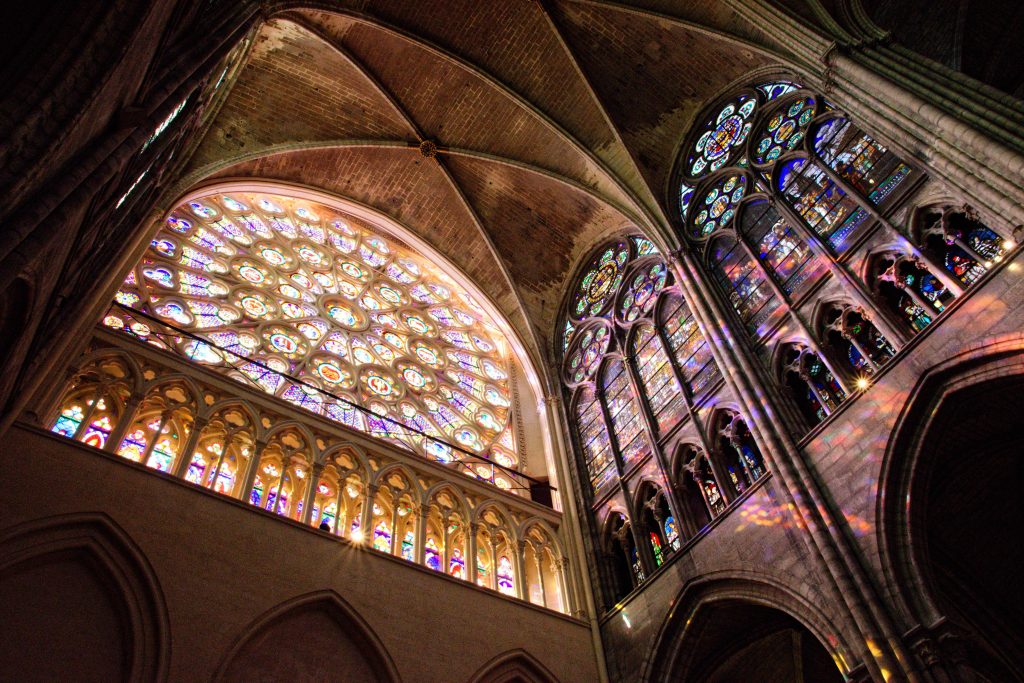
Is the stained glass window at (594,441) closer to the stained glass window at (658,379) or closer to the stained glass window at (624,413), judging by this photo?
the stained glass window at (624,413)

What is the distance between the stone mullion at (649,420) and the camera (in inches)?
386

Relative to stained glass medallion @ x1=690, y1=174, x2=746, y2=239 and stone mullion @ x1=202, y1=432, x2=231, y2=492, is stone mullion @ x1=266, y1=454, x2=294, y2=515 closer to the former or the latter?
stone mullion @ x1=202, y1=432, x2=231, y2=492

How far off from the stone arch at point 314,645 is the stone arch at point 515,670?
3.59 ft

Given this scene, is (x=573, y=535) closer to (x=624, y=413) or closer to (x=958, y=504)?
(x=624, y=413)

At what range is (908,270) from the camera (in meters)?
8.08

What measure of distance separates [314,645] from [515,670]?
2.24 metres

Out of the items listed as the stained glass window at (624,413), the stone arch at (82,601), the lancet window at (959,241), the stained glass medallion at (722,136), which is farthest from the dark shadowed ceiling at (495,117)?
the stone arch at (82,601)

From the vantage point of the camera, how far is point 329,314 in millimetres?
12180

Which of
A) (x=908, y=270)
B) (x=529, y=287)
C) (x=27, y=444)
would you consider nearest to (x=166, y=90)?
(x=27, y=444)

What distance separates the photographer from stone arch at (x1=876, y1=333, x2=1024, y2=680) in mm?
6473

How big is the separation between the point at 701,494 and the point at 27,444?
7.08m

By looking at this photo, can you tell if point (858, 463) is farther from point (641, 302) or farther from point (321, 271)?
point (321, 271)

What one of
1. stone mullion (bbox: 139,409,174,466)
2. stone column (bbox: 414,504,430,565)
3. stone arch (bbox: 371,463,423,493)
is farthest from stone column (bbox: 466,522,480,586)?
stone mullion (bbox: 139,409,174,466)

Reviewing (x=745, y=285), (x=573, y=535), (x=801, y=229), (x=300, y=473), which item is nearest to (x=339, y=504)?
(x=300, y=473)
